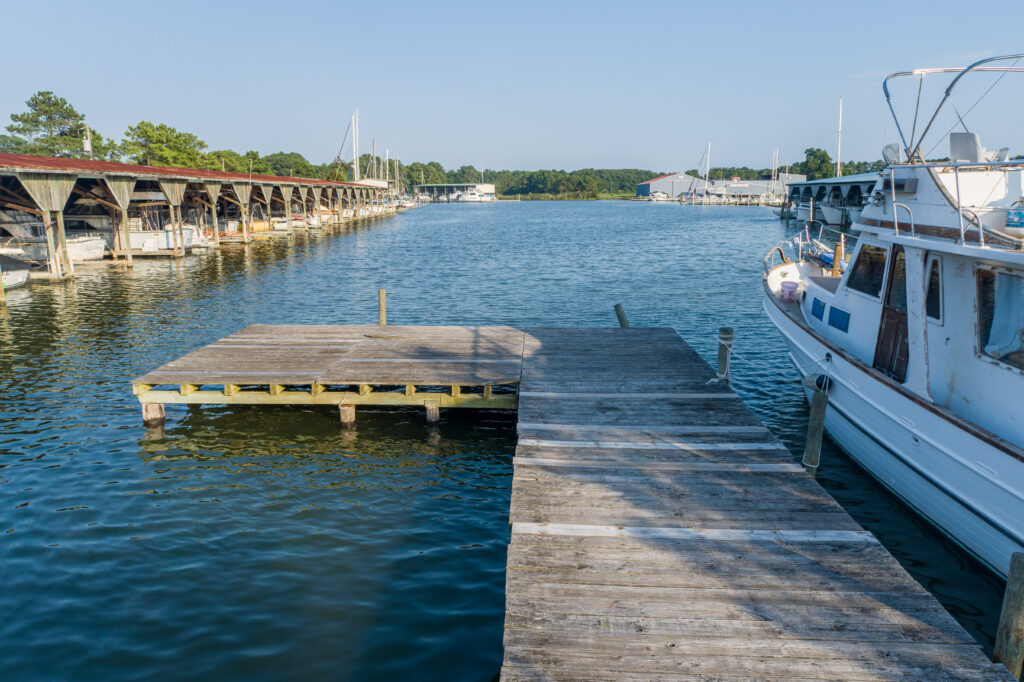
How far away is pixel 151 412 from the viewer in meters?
13.2

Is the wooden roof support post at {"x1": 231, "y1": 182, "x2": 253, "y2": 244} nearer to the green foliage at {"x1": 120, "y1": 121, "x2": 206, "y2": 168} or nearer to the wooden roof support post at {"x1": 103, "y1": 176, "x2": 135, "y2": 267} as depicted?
the wooden roof support post at {"x1": 103, "y1": 176, "x2": 135, "y2": 267}

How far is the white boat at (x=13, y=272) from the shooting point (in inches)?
1033

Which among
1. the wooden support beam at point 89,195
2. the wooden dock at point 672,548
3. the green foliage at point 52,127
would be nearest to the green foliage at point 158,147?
the green foliage at point 52,127

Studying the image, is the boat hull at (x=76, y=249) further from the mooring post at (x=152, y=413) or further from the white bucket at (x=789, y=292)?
the white bucket at (x=789, y=292)

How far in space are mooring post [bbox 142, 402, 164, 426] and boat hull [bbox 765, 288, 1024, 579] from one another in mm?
13660

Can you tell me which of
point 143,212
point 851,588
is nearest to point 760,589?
point 851,588

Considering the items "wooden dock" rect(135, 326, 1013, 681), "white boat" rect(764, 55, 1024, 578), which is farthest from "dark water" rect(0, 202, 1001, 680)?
"wooden dock" rect(135, 326, 1013, 681)

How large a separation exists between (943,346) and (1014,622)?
486cm

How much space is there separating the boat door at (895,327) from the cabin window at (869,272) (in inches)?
11.2

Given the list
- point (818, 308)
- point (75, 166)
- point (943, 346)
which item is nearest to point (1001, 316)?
point (943, 346)

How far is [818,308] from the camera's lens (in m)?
14.0

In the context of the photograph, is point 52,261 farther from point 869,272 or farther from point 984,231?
point 984,231

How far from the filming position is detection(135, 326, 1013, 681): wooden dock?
5.02 metres

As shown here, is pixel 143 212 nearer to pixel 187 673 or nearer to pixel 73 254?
pixel 73 254
